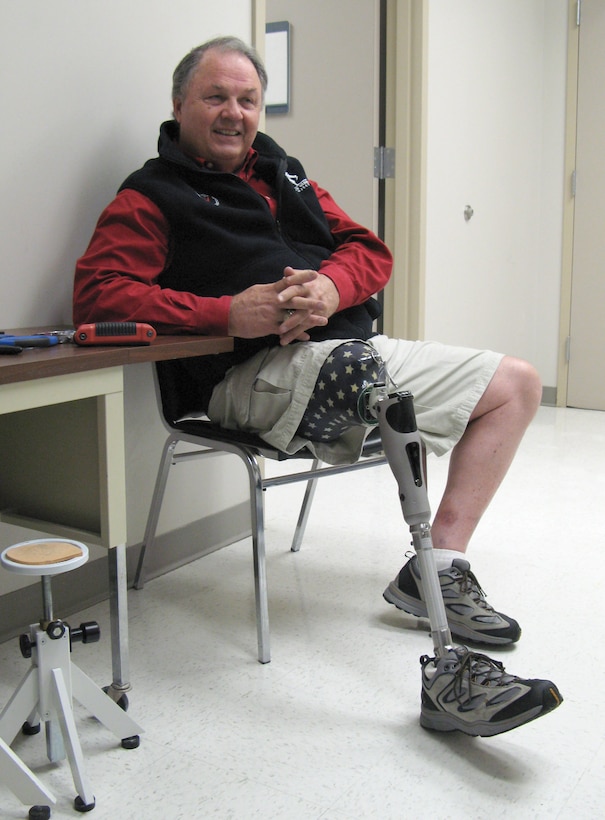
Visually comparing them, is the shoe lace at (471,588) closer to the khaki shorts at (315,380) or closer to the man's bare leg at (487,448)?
the man's bare leg at (487,448)

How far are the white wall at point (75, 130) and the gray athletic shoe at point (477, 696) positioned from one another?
2.91 feet

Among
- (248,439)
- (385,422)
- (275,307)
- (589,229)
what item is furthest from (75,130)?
(589,229)

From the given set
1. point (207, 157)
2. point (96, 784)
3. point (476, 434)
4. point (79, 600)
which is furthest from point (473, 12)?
point (96, 784)

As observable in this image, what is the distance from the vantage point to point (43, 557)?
44.4 inches

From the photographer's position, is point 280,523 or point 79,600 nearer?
point 79,600

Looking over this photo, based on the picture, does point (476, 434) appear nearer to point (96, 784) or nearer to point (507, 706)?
point (507, 706)

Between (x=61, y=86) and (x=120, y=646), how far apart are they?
1.05 meters

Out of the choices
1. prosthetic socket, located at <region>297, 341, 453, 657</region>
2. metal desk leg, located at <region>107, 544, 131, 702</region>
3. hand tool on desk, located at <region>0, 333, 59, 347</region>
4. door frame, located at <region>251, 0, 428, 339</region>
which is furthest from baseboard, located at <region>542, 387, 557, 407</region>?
hand tool on desk, located at <region>0, 333, 59, 347</region>

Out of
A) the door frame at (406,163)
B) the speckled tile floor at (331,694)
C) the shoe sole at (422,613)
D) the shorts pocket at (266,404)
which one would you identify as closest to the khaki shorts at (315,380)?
the shorts pocket at (266,404)

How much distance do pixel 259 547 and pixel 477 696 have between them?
1.58 ft

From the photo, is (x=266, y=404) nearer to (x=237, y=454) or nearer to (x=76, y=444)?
(x=237, y=454)

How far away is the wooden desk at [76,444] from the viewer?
45.0 inches

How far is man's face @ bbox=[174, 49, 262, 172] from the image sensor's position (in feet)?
5.58

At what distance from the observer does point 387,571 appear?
2.04 meters
